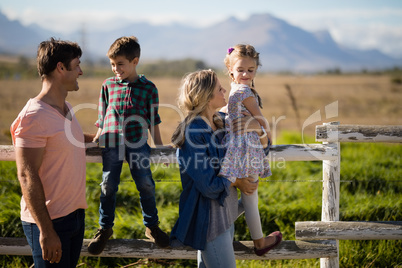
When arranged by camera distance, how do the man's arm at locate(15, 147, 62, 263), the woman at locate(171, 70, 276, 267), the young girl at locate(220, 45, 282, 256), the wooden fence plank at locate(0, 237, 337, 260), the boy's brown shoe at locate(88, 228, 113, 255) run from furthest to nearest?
1. the wooden fence plank at locate(0, 237, 337, 260)
2. the boy's brown shoe at locate(88, 228, 113, 255)
3. the young girl at locate(220, 45, 282, 256)
4. the woman at locate(171, 70, 276, 267)
5. the man's arm at locate(15, 147, 62, 263)

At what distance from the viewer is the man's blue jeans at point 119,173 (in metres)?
2.96

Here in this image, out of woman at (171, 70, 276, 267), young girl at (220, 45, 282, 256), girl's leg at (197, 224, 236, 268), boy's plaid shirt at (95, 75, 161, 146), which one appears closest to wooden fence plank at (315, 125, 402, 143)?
young girl at (220, 45, 282, 256)

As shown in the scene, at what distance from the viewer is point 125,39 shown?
9.95ft

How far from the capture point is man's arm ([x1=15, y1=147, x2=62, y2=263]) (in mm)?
2125

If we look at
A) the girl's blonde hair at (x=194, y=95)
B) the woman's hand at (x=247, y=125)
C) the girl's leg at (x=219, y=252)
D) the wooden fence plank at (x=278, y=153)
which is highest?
the girl's blonde hair at (x=194, y=95)

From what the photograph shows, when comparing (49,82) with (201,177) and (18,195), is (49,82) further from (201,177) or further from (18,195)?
(18,195)

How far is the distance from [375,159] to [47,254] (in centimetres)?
651

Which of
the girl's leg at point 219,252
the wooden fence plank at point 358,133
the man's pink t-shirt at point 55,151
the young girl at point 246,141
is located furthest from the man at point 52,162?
the wooden fence plank at point 358,133

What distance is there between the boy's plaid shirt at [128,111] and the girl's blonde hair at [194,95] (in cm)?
59

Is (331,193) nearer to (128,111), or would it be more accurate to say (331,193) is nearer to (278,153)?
(278,153)

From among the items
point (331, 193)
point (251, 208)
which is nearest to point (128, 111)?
point (251, 208)

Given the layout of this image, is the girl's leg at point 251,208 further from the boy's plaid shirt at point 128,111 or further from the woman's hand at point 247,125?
the boy's plaid shirt at point 128,111

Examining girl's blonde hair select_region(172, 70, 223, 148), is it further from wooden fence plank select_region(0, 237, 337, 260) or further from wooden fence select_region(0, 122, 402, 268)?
wooden fence plank select_region(0, 237, 337, 260)

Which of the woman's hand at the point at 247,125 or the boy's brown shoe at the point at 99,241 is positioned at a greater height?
the woman's hand at the point at 247,125
